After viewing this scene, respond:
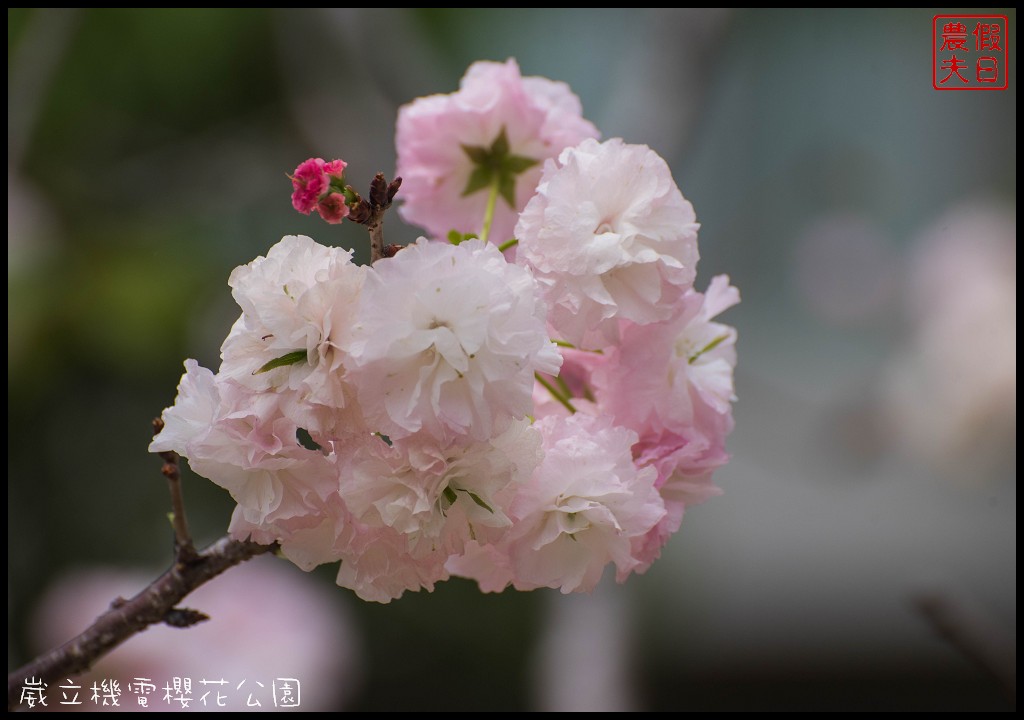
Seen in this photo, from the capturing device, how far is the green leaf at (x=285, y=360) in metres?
0.45

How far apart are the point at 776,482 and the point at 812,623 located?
41 centimetres

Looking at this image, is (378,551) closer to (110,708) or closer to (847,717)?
(110,708)

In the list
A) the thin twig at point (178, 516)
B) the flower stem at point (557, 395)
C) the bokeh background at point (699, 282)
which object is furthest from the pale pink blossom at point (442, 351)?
the bokeh background at point (699, 282)

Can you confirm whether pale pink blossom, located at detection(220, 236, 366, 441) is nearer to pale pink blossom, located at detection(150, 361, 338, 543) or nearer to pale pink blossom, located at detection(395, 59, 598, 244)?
pale pink blossom, located at detection(150, 361, 338, 543)

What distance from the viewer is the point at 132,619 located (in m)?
0.62

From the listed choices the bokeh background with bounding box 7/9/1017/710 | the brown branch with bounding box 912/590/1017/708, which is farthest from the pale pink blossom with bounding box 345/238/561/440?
the bokeh background with bounding box 7/9/1017/710

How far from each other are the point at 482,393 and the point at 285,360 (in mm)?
97

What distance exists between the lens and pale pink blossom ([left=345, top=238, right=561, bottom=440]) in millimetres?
432

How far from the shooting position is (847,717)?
231cm

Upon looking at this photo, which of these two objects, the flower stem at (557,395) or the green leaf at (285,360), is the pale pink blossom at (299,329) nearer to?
the green leaf at (285,360)

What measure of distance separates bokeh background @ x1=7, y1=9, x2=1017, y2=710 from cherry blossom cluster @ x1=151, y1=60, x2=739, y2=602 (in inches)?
35.2

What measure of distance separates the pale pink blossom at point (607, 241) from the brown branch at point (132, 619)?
0.87 feet

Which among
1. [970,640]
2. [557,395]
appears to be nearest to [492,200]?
[557,395]

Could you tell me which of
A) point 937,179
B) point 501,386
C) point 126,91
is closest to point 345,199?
point 501,386
